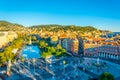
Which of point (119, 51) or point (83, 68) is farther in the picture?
point (119, 51)

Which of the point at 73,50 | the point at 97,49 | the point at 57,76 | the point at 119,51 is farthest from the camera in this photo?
the point at 73,50

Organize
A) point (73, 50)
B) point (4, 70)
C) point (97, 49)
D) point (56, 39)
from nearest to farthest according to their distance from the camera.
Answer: point (4, 70), point (97, 49), point (73, 50), point (56, 39)

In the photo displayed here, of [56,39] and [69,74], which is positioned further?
[56,39]

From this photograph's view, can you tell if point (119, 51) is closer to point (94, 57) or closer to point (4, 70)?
point (94, 57)

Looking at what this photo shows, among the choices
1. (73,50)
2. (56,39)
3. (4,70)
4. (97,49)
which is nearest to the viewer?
(4,70)

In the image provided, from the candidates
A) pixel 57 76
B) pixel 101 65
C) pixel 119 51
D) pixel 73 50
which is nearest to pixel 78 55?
pixel 73 50

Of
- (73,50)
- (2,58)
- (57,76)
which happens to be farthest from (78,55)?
(57,76)

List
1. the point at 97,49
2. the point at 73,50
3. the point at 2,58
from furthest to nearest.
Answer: the point at 73,50 → the point at 97,49 → the point at 2,58

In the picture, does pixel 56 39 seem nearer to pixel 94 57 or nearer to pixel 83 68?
pixel 94 57

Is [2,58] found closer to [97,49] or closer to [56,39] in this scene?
[97,49]
